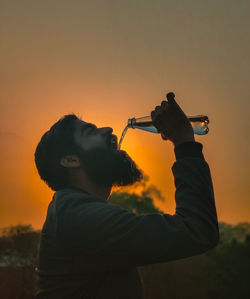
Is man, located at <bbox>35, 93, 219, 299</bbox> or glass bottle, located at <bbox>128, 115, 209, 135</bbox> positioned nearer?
man, located at <bbox>35, 93, 219, 299</bbox>

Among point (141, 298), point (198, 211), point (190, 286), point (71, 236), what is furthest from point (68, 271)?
point (190, 286)

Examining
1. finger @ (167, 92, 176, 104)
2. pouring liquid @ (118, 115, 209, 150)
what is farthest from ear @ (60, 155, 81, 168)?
pouring liquid @ (118, 115, 209, 150)

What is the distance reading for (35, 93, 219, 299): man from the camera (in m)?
1.74

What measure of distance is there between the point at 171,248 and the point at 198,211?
22 centimetres

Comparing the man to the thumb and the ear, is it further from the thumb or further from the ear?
the ear

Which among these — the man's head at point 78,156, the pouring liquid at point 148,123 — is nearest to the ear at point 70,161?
the man's head at point 78,156

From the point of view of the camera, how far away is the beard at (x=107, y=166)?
2.48m

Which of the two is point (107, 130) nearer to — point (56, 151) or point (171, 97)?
point (56, 151)

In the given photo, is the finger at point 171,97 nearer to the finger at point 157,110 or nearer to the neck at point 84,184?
the finger at point 157,110

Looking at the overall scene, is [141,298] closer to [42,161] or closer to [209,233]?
[209,233]

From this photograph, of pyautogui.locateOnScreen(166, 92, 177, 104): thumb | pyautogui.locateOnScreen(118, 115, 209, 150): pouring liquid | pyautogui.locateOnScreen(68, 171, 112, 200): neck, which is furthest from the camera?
pyautogui.locateOnScreen(118, 115, 209, 150): pouring liquid

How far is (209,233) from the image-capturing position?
1.79 m

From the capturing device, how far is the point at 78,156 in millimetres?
2529

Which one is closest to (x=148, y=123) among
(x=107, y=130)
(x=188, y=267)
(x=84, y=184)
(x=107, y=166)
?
(x=107, y=130)
